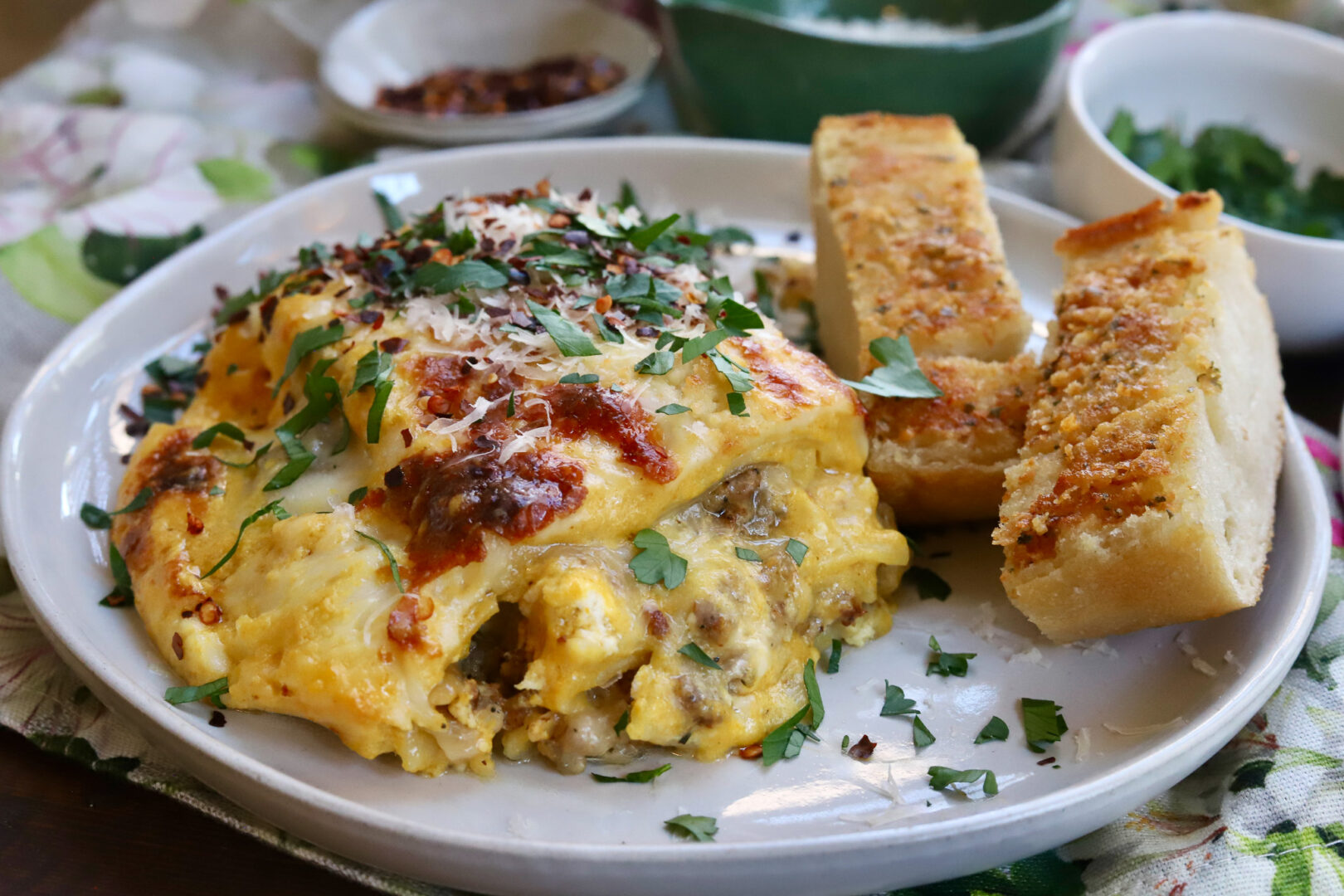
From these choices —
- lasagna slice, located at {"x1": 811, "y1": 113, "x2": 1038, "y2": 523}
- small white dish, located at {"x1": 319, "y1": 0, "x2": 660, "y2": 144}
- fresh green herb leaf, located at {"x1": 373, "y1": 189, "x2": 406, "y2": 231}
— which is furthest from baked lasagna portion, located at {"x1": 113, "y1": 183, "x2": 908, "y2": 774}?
small white dish, located at {"x1": 319, "y1": 0, "x2": 660, "y2": 144}

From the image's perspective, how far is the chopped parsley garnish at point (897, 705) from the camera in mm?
2357

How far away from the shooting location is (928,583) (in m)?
2.70

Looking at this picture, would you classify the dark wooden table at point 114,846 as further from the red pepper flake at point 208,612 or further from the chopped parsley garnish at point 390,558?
the chopped parsley garnish at point 390,558

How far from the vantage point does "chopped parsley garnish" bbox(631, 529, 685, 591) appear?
7.17 ft

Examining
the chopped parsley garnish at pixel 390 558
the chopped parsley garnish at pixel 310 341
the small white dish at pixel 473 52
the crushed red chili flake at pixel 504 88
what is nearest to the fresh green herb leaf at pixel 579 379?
the chopped parsley garnish at pixel 390 558

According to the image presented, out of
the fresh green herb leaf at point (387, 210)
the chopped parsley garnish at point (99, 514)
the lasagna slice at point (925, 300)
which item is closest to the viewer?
the chopped parsley garnish at point (99, 514)

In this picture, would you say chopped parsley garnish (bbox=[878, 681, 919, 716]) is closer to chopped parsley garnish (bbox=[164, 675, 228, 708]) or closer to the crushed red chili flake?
chopped parsley garnish (bbox=[164, 675, 228, 708])

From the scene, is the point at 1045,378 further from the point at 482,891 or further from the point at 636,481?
the point at 482,891

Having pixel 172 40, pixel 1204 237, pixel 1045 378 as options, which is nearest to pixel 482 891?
pixel 1045 378

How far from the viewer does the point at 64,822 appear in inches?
87.8

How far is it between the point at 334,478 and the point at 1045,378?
177 cm

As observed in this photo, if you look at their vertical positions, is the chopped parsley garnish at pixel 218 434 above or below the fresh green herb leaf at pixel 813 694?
above

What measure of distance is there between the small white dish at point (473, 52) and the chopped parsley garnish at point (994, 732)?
A: 3.24 metres

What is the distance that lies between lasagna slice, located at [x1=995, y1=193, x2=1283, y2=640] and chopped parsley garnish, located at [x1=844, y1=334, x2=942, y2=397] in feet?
0.93
